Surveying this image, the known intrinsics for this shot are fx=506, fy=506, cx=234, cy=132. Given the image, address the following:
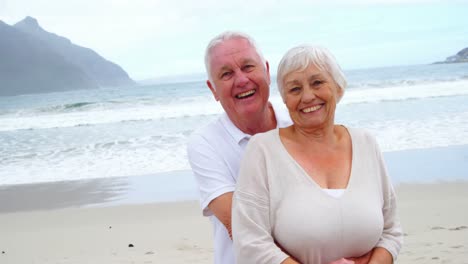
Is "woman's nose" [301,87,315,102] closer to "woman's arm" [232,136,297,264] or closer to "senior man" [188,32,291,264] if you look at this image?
"woman's arm" [232,136,297,264]

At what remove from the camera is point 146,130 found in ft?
52.7

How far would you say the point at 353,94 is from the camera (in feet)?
79.5

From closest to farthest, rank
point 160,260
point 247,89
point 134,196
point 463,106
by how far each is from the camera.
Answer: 1. point 247,89
2. point 160,260
3. point 134,196
4. point 463,106

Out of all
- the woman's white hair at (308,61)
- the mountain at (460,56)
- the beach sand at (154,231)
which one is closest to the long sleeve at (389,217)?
the woman's white hair at (308,61)

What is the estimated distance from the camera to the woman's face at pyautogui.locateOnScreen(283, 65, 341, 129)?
202 centimetres

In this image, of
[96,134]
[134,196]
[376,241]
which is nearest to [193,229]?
[134,196]

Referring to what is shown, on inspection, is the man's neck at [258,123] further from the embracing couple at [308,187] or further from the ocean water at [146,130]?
the ocean water at [146,130]

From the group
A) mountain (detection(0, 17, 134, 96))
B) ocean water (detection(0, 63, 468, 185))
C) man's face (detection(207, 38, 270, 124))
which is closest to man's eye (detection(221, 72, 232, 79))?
man's face (detection(207, 38, 270, 124))

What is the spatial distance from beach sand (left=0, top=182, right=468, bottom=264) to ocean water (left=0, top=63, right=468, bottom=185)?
2441mm

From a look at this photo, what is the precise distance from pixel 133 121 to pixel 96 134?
337cm

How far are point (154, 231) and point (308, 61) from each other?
15.6 feet

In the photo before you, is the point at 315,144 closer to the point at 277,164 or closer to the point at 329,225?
the point at 277,164

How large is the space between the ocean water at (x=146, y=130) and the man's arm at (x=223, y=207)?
7.27 meters

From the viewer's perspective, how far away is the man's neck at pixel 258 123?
245 cm
